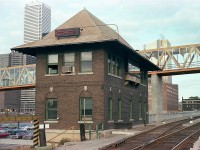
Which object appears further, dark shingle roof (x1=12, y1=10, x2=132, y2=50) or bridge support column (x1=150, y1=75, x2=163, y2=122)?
bridge support column (x1=150, y1=75, x2=163, y2=122)

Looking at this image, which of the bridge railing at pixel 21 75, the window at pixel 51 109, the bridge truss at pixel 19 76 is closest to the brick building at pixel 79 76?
the window at pixel 51 109

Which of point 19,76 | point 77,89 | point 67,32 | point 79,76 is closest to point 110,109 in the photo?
point 77,89

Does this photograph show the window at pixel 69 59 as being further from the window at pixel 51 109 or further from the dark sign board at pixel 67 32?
the window at pixel 51 109

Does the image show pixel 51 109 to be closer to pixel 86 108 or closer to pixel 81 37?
pixel 86 108

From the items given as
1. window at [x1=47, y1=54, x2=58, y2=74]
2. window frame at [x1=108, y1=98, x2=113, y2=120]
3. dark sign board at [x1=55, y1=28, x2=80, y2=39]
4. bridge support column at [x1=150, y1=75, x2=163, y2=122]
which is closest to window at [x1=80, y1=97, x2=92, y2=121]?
window frame at [x1=108, y1=98, x2=113, y2=120]

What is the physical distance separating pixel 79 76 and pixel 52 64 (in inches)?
119

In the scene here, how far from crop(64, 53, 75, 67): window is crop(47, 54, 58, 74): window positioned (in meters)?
0.92

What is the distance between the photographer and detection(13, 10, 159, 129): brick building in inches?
1060

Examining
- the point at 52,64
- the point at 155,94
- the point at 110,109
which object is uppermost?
the point at 52,64

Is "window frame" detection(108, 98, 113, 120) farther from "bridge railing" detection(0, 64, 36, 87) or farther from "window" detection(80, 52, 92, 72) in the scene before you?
"bridge railing" detection(0, 64, 36, 87)

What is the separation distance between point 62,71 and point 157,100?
40497mm

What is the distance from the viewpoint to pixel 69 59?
28.4m

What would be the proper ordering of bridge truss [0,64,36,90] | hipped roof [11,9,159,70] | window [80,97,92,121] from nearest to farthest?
hipped roof [11,9,159,70]
window [80,97,92,121]
bridge truss [0,64,36,90]

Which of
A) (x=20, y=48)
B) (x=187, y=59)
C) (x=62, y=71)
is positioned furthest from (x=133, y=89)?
(x=187, y=59)
